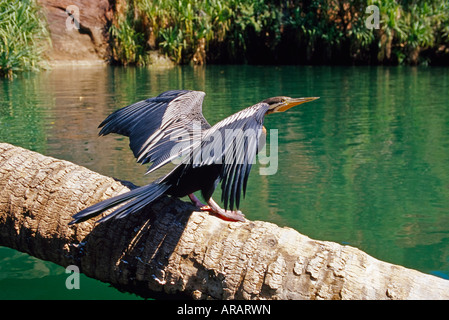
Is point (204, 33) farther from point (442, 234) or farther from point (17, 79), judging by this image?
point (442, 234)

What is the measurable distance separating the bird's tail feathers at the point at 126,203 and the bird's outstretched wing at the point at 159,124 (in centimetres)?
20


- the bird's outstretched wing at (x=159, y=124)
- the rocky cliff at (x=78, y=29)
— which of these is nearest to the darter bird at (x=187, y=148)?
the bird's outstretched wing at (x=159, y=124)

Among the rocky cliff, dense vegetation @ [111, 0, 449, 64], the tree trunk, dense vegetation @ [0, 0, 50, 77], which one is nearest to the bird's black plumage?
the tree trunk

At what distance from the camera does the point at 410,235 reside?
3846 mm

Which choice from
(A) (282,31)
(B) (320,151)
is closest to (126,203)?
(B) (320,151)

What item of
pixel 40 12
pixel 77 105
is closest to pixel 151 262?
pixel 77 105

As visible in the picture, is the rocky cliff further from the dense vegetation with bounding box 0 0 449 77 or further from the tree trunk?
the tree trunk

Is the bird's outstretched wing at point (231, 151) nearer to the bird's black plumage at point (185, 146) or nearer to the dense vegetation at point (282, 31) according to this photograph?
the bird's black plumage at point (185, 146)

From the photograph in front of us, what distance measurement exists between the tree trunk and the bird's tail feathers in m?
0.18

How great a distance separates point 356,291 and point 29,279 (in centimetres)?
198

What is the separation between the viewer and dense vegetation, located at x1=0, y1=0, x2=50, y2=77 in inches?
468

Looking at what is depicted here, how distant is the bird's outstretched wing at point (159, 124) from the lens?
296 cm

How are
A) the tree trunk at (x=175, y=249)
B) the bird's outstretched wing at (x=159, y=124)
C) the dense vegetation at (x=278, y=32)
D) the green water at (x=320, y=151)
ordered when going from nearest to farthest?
the tree trunk at (x=175, y=249) → the bird's outstretched wing at (x=159, y=124) → the green water at (x=320, y=151) → the dense vegetation at (x=278, y=32)

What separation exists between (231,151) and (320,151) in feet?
12.0
